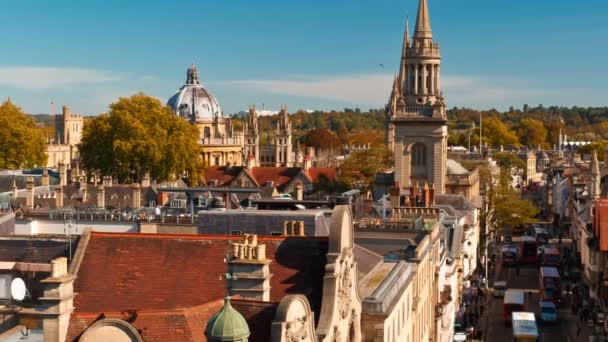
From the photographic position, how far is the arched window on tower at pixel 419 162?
298 ft

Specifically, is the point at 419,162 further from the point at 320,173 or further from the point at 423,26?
the point at 320,173

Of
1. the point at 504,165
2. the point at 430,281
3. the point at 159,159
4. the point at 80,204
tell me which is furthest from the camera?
the point at 504,165

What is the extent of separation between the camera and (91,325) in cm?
2152

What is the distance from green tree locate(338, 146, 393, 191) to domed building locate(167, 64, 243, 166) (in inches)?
1313

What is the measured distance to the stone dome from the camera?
5822 inches

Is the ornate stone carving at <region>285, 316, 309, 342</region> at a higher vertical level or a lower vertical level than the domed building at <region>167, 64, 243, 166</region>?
lower

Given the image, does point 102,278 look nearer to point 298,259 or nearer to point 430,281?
point 298,259

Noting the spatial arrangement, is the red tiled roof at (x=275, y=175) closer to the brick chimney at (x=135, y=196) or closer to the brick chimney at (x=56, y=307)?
the brick chimney at (x=135, y=196)

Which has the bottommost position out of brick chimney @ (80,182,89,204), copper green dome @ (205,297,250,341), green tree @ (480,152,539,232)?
green tree @ (480,152,539,232)

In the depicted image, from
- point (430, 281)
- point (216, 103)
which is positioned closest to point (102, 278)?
point (430, 281)

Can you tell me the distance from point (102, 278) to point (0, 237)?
6.07 m

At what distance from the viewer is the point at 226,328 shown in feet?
60.2

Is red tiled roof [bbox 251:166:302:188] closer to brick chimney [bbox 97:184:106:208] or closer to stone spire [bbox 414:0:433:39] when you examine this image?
stone spire [bbox 414:0:433:39]

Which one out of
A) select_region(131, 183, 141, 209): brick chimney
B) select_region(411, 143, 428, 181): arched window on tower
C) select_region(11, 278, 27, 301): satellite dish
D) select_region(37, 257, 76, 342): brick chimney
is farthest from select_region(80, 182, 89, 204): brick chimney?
select_region(37, 257, 76, 342): brick chimney
